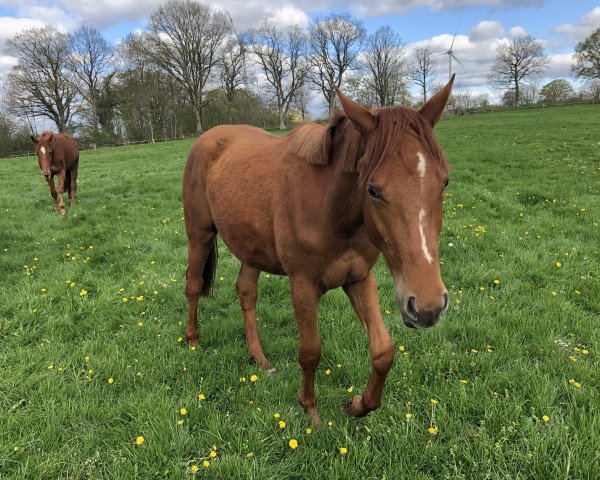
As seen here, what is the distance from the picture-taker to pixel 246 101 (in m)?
50.4

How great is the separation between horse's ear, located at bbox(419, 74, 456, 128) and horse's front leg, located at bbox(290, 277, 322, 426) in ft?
Result: 4.29

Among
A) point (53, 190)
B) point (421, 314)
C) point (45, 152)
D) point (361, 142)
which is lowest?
point (421, 314)

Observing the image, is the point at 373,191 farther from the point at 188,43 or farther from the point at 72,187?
the point at 188,43

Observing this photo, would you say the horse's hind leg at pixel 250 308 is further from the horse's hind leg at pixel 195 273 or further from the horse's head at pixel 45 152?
the horse's head at pixel 45 152

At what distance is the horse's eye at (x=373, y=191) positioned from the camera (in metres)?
1.93

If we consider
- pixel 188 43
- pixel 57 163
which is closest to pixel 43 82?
pixel 188 43

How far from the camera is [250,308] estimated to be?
13.7 ft

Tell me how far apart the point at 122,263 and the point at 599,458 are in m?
6.19

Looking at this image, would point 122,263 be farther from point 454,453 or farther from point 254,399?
point 454,453

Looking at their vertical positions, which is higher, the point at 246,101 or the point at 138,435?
the point at 246,101

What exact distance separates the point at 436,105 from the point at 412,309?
43.7 inches

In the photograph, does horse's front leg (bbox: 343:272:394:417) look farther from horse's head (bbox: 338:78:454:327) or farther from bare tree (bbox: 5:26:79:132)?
bare tree (bbox: 5:26:79:132)

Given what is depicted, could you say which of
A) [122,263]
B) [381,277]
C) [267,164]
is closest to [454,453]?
[267,164]

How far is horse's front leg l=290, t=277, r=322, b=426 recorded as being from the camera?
9.14 ft
